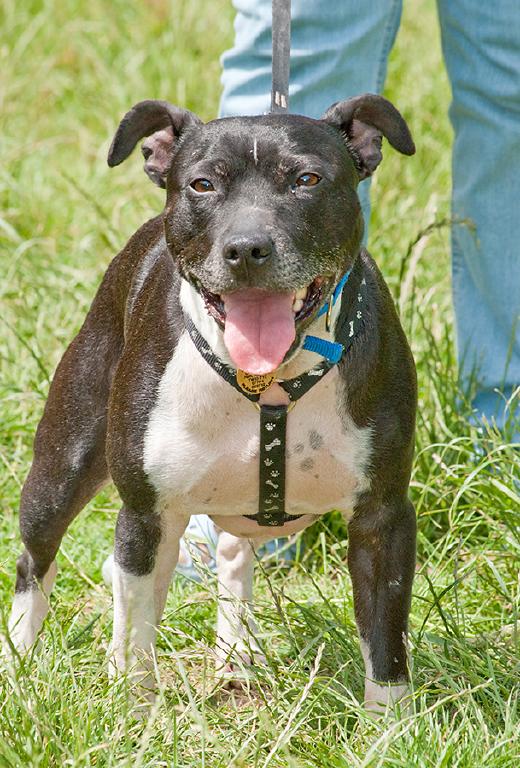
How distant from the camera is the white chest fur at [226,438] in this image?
3.22 metres

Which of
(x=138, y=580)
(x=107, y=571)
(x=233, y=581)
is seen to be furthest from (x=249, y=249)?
(x=107, y=571)

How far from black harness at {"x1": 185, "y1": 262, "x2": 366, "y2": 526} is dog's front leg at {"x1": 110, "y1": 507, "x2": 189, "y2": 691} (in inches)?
11.0

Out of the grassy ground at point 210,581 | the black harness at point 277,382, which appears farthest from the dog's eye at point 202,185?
the grassy ground at point 210,581

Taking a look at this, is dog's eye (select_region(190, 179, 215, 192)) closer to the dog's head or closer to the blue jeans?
the dog's head

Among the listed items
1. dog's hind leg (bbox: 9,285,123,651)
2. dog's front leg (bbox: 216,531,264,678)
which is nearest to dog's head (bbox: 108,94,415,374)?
dog's hind leg (bbox: 9,285,123,651)

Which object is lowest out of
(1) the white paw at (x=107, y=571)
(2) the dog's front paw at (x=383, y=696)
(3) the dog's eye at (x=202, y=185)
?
(1) the white paw at (x=107, y=571)

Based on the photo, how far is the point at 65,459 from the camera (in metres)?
3.77

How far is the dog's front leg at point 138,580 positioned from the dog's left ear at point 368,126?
1.00 m

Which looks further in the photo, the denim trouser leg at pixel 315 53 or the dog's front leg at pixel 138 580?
the denim trouser leg at pixel 315 53

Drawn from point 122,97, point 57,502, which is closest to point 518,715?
point 57,502

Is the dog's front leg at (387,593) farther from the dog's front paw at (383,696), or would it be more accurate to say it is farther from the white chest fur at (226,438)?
the white chest fur at (226,438)

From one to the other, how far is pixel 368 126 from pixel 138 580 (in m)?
1.24

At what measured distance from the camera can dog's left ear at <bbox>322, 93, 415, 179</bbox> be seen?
10.7ft

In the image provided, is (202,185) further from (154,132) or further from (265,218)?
(154,132)
